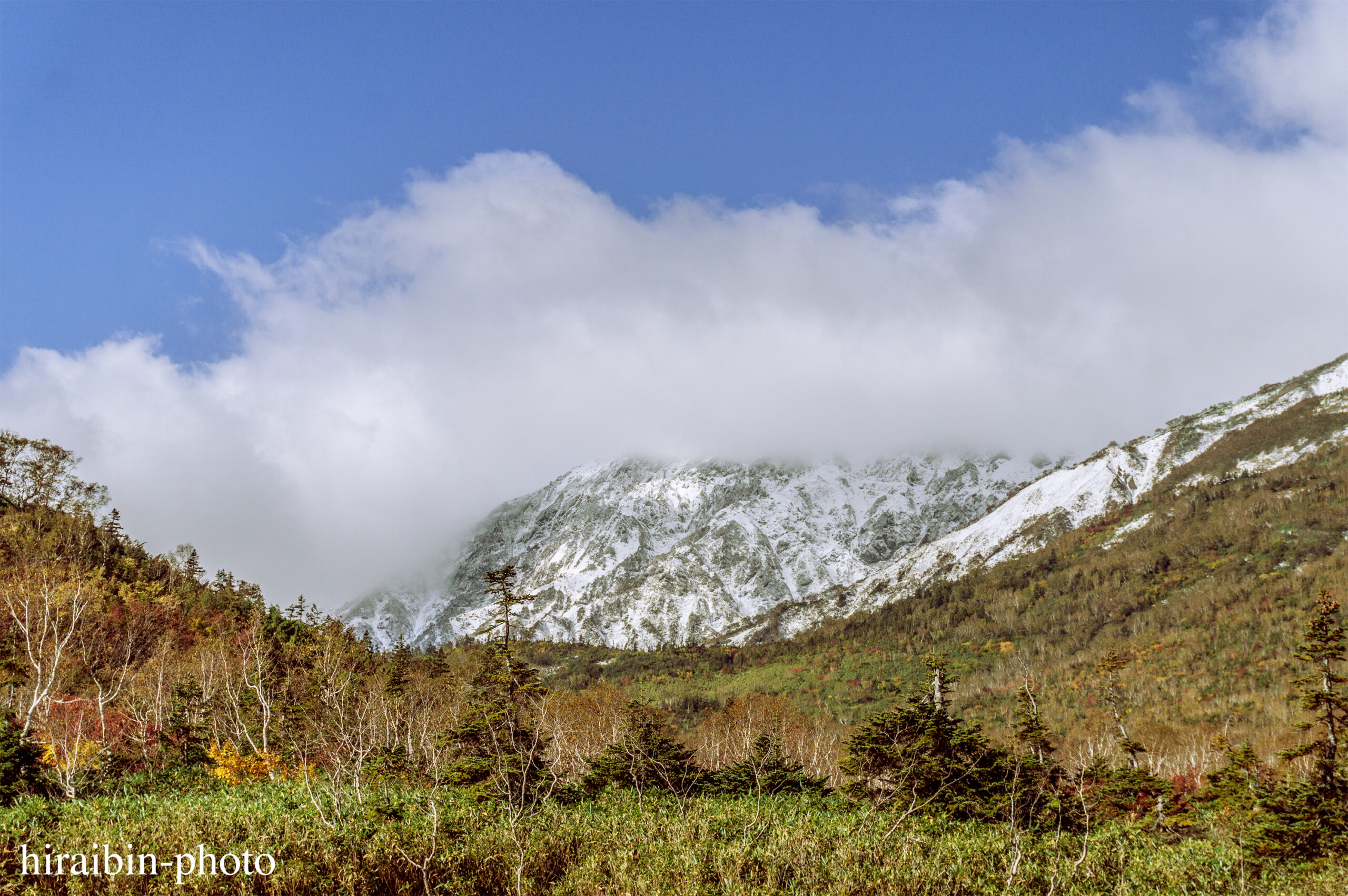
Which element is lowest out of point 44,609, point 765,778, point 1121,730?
point 1121,730

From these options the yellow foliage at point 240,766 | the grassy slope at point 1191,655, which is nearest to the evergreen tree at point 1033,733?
the yellow foliage at point 240,766

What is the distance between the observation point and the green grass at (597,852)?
1409 cm

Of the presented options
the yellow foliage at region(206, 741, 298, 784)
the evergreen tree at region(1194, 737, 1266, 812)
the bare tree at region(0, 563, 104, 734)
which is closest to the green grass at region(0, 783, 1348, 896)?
the yellow foliage at region(206, 741, 298, 784)

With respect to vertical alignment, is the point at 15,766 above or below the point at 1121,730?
above

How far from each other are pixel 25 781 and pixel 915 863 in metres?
27.7

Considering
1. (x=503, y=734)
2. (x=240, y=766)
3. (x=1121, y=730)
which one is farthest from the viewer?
(x=1121, y=730)

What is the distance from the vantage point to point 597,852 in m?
Answer: 16.7

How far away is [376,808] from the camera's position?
19.7m

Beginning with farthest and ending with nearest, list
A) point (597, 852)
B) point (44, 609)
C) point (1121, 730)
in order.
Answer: point (1121, 730), point (44, 609), point (597, 852)

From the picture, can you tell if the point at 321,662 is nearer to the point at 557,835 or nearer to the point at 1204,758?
the point at 557,835

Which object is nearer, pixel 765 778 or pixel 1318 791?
pixel 1318 791

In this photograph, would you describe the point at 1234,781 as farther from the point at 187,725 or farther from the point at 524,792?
the point at 187,725

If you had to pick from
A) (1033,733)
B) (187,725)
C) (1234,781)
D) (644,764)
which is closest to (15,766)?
(187,725)

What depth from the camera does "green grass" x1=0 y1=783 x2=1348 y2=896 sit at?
14.1 meters
